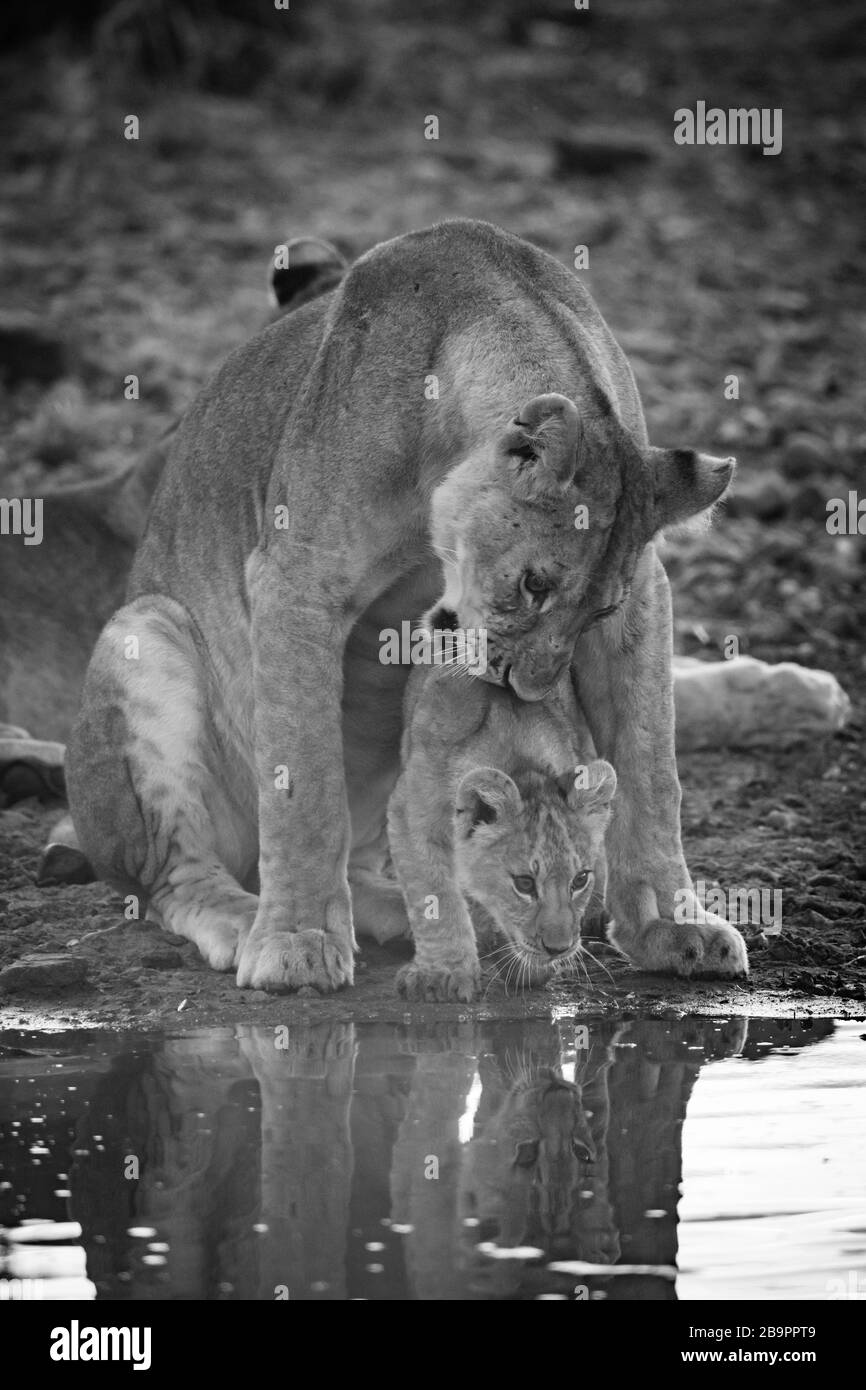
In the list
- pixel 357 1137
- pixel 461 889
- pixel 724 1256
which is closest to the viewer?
pixel 724 1256

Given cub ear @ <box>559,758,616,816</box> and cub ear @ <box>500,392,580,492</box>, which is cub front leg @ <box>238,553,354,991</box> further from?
cub ear @ <box>500,392,580,492</box>

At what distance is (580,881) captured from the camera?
6934 millimetres

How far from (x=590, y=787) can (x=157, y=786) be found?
5.35ft

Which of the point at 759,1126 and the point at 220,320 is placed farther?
the point at 220,320

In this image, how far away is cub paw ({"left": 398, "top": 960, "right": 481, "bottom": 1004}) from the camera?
6742 millimetres

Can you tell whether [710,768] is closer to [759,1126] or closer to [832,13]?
[759,1126]

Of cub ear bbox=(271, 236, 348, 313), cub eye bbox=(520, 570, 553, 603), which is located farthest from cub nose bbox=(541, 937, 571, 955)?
cub ear bbox=(271, 236, 348, 313)

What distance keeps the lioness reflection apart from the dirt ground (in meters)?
0.45

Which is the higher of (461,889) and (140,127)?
(140,127)

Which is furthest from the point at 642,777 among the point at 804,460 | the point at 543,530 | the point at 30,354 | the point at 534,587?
the point at 30,354

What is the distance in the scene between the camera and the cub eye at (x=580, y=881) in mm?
6895

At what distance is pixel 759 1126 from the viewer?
18.2 ft

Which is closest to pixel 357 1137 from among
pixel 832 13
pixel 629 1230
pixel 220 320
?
pixel 629 1230
